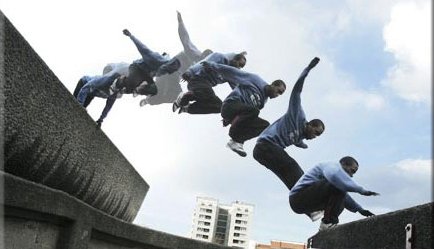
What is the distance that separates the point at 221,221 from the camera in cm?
1744

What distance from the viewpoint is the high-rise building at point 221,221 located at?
1546 centimetres

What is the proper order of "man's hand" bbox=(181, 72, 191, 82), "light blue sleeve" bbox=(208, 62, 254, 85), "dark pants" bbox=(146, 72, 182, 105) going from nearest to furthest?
"light blue sleeve" bbox=(208, 62, 254, 85), "man's hand" bbox=(181, 72, 191, 82), "dark pants" bbox=(146, 72, 182, 105)

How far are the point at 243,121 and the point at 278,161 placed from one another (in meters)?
0.96

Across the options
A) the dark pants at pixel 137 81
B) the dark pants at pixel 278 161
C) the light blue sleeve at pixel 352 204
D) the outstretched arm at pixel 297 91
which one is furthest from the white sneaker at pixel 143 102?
the light blue sleeve at pixel 352 204

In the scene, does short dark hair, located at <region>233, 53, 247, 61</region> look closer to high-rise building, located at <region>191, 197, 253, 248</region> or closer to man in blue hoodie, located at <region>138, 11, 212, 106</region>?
man in blue hoodie, located at <region>138, 11, 212, 106</region>

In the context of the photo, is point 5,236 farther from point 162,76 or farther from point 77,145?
point 162,76

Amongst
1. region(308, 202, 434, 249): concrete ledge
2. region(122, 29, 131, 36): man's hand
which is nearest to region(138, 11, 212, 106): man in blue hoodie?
region(122, 29, 131, 36): man's hand

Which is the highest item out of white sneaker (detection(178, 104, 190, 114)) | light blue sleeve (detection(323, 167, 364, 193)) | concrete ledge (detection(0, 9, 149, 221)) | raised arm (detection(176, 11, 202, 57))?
raised arm (detection(176, 11, 202, 57))

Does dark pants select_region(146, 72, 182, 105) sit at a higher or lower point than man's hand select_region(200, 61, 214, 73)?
lower

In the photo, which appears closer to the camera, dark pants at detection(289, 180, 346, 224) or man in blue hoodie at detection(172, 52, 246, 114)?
dark pants at detection(289, 180, 346, 224)

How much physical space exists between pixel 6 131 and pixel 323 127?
7.63 meters

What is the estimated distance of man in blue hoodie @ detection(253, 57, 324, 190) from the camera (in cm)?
948

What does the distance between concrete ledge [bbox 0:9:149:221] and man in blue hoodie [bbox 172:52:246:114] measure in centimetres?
588

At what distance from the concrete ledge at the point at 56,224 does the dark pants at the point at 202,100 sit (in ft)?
19.6
